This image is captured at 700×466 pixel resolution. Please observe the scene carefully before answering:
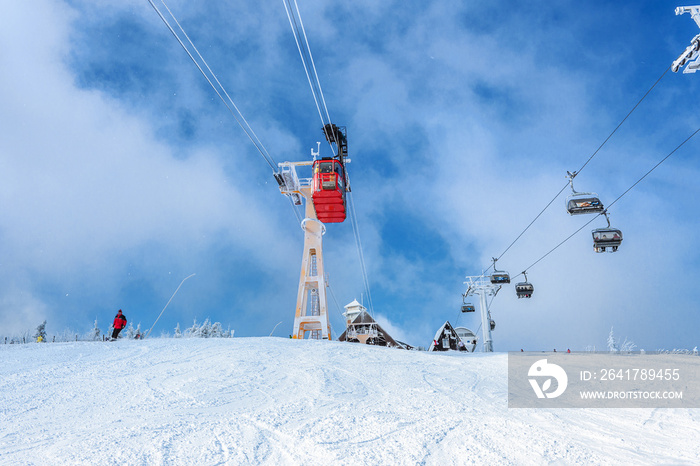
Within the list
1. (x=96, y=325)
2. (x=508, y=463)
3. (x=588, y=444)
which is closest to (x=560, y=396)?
(x=588, y=444)

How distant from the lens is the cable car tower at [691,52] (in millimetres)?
8063

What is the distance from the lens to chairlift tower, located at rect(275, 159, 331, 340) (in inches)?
982

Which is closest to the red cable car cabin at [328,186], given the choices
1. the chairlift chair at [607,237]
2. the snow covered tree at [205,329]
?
the chairlift chair at [607,237]

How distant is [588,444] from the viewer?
14.6 ft

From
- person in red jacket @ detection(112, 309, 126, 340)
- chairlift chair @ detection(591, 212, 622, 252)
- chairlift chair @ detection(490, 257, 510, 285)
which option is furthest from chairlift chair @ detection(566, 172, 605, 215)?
person in red jacket @ detection(112, 309, 126, 340)

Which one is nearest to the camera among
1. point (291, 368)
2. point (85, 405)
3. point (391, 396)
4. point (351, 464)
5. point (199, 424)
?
point (351, 464)

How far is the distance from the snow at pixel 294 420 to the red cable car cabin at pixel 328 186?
12.7 meters

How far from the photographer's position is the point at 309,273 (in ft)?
86.1

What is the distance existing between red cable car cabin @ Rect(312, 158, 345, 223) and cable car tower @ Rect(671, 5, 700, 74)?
14604 mm

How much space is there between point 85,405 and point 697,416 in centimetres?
991

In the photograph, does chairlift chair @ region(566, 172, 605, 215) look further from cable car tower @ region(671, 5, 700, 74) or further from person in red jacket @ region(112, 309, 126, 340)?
person in red jacket @ region(112, 309, 126, 340)

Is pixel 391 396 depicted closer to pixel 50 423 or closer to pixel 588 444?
pixel 588 444

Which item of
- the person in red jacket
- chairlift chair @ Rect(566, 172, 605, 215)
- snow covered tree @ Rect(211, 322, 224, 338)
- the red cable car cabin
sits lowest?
the person in red jacket

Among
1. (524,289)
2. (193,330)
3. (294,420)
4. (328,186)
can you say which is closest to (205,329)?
(193,330)
